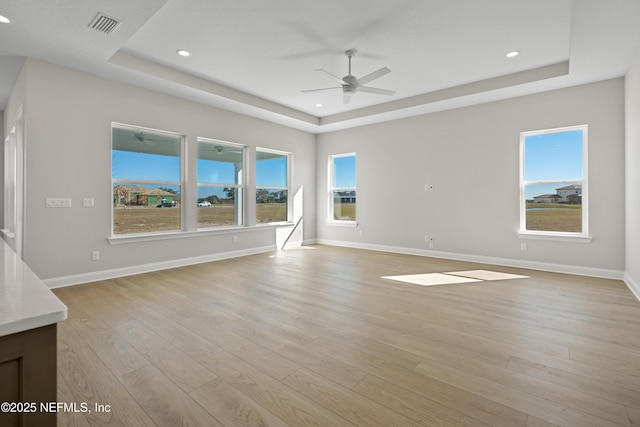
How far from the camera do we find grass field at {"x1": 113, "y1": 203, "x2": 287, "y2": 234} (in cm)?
466

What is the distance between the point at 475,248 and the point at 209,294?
461cm

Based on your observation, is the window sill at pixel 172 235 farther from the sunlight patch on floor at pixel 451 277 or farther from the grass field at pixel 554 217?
the grass field at pixel 554 217

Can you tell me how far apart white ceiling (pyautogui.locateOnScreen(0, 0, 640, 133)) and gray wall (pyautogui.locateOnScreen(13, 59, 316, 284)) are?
0.81 feet

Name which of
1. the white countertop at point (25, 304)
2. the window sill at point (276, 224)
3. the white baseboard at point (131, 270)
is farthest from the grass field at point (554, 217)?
the white countertop at point (25, 304)

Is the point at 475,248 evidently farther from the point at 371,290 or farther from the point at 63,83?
the point at 63,83

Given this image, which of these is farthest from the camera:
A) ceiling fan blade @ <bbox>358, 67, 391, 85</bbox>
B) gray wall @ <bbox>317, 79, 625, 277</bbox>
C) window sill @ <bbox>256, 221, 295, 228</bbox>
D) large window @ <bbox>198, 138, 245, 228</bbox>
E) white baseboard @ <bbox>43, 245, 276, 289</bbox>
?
window sill @ <bbox>256, 221, 295, 228</bbox>

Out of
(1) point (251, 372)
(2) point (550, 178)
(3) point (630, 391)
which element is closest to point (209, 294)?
(1) point (251, 372)

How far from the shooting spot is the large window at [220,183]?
18.5 feet

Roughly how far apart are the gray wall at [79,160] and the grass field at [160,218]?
0.27 meters

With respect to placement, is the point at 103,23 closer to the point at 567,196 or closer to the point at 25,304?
the point at 25,304

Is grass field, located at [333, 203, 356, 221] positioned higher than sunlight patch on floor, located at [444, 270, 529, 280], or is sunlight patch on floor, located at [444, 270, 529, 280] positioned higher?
grass field, located at [333, 203, 356, 221]

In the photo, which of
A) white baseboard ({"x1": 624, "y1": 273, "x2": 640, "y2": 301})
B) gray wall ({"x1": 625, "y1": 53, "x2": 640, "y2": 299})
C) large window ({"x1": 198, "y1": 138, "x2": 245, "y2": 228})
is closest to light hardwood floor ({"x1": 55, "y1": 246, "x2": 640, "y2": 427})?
white baseboard ({"x1": 624, "y1": 273, "x2": 640, "y2": 301})

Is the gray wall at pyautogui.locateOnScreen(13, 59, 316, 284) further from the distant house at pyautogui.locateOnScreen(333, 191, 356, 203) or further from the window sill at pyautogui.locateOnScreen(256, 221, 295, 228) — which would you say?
the distant house at pyautogui.locateOnScreen(333, 191, 356, 203)

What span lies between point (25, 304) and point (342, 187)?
698cm
